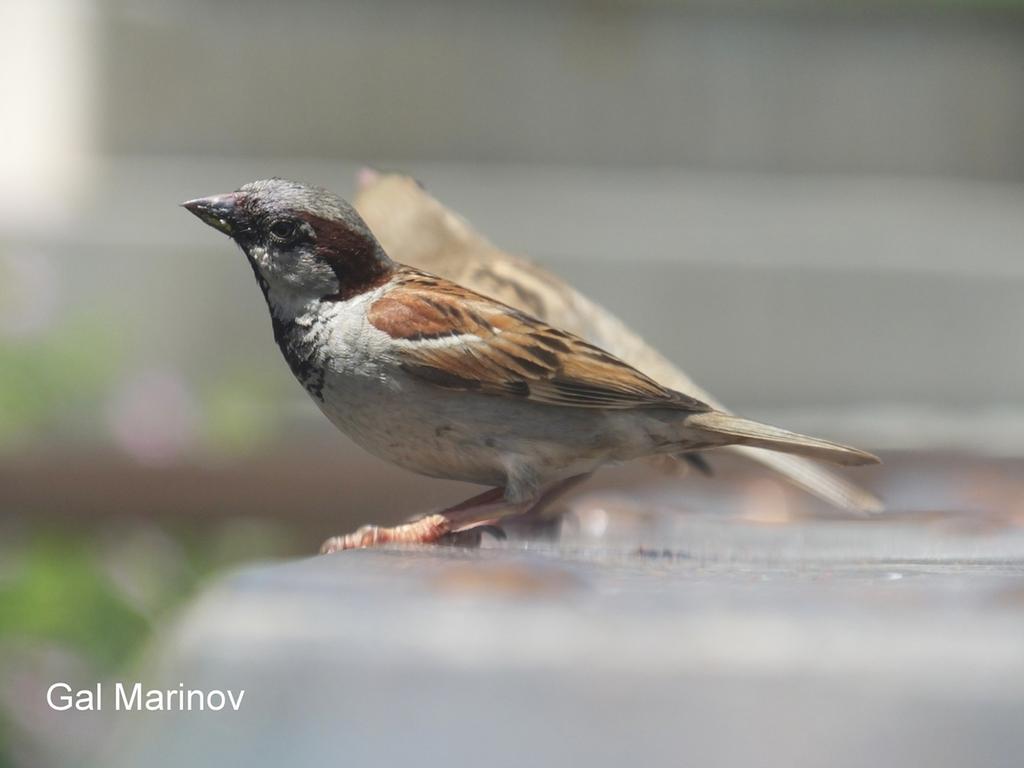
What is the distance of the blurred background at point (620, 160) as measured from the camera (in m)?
6.82

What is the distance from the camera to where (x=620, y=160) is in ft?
24.2

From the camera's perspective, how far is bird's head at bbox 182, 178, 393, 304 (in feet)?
5.99

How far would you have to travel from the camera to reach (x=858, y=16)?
7.45 m

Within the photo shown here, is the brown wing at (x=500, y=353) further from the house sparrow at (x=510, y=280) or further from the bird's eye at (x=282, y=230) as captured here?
the house sparrow at (x=510, y=280)

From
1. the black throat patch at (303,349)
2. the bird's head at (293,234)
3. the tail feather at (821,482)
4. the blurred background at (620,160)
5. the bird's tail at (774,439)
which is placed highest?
the blurred background at (620,160)

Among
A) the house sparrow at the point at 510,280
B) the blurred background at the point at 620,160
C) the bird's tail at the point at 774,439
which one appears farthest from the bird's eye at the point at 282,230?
the blurred background at the point at 620,160

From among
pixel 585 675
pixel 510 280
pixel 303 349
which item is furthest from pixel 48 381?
pixel 585 675

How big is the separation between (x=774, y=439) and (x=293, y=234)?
2.29 feet

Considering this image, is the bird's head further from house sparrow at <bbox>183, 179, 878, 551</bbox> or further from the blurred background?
the blurred background

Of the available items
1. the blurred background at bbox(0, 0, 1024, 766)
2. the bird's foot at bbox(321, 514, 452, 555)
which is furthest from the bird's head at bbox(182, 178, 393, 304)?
the blurred background at bbox(0, 0, 1024, 766)

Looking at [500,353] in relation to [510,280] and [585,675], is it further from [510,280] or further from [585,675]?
[585,675]

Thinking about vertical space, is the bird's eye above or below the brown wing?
above

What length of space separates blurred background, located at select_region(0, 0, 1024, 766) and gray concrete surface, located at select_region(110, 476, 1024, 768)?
5195mm

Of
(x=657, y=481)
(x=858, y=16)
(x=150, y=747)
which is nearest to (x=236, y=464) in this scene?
(x=657, y=481)
